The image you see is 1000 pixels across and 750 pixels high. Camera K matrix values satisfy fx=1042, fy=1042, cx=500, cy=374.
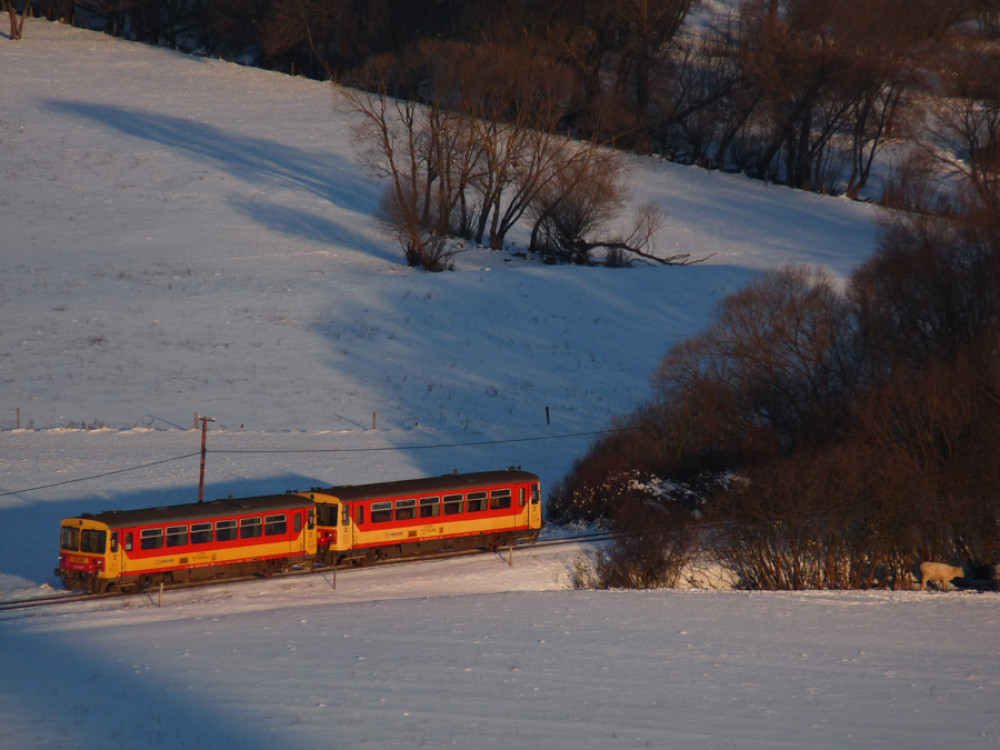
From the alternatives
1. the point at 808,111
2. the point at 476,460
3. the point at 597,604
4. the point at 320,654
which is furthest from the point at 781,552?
the point at 808,111

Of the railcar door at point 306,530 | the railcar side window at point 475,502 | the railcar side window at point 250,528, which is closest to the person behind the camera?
the railcar side window at point 250,528

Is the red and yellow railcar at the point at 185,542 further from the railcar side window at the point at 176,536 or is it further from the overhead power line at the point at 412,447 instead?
the overhead power line at the point at 412,447

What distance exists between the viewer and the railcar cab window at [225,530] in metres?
25.2

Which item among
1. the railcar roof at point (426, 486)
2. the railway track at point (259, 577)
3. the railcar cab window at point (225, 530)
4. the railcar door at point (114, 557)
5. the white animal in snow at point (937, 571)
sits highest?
the railcar roof at point (426, 486)

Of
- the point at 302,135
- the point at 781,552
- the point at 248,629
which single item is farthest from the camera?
the point at 302,135

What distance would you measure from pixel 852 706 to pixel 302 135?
69780 mm

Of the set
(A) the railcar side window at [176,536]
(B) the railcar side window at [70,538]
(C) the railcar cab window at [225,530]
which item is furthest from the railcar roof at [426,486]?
(B) the railcar side window at [70,538]

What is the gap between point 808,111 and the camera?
80812 millimetres

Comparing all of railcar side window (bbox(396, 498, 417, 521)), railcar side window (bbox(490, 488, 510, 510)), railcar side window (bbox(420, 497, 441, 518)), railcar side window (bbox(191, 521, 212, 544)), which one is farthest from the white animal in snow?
railcar side window (bbox(191, 521, 212, 544))

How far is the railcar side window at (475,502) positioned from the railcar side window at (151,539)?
27.0 ft

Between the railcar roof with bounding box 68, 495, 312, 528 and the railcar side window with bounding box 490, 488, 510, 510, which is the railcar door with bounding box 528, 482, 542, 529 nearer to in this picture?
the railcar side window with bounding box 490, 488, 510, 510

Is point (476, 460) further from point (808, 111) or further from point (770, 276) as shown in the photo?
point (808, 111)

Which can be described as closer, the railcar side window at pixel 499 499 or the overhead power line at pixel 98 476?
the railcar side window at pixel 499 499

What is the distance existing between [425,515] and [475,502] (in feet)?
5.06
